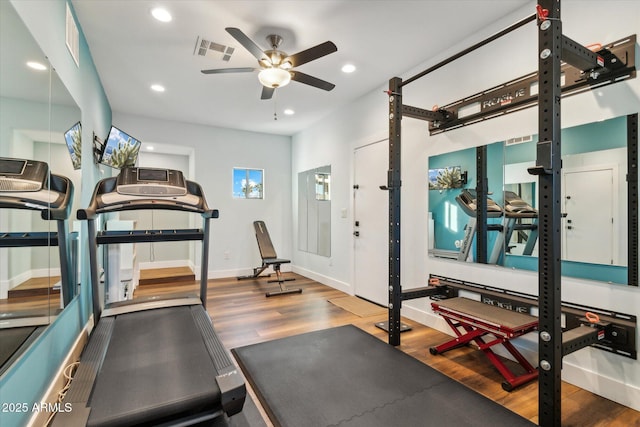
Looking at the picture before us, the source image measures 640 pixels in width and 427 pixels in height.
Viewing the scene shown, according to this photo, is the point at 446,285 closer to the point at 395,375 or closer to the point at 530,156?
the point at 395,375

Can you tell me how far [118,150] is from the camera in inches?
146

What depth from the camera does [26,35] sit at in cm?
145

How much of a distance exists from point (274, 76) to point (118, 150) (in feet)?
7.46

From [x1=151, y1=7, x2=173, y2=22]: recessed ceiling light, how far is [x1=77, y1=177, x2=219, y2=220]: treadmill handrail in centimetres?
138

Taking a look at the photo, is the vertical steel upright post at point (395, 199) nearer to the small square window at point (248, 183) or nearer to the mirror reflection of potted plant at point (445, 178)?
the mirror reflection of potted plant at point (445, 178)

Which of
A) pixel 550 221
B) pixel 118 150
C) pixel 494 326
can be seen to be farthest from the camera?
pixel 118 150

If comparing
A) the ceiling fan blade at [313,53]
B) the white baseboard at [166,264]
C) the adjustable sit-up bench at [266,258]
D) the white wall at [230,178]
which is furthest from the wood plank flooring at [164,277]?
the ceiling fan blade at [313,53]

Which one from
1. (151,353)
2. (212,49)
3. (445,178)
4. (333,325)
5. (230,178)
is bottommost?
(333,325)

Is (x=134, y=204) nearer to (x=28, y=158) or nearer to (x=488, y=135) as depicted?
(x=28, y=158)

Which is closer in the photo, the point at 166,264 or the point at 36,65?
the point at 36,65

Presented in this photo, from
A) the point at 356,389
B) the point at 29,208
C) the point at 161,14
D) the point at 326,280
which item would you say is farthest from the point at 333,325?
the point at 161,14

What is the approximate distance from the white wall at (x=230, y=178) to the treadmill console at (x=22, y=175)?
154 inches

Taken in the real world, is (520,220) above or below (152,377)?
above

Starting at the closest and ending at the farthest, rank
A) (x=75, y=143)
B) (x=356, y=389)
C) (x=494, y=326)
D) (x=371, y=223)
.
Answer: (x=356, y=389) → (x=494, y=326) → (x=75, y=143) → (x=371, y=223)
